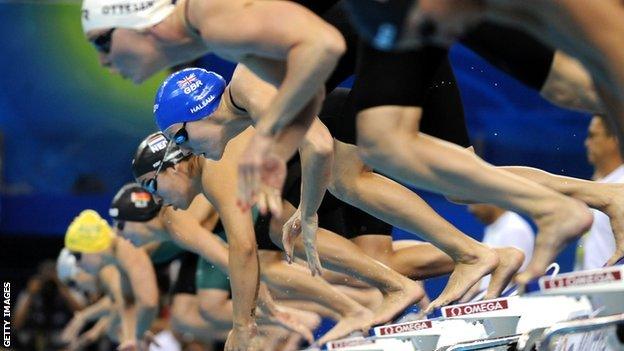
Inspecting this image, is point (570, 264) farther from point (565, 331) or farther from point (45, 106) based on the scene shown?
point (45, 106)

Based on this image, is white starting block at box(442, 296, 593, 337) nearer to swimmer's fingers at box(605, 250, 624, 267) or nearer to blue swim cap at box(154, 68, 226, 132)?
swimmer's fingers at box(605, 250, 624, 267)

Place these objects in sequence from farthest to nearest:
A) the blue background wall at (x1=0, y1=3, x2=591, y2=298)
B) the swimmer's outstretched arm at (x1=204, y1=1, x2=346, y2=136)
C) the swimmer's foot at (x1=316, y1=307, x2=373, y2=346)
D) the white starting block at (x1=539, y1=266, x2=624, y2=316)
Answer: the blue background wall at (x1=0, y1=3, x2=591, y2=298) → the swimmer's foot at (x1=316, y1=307, x2=373, y2=346) → the white starting block at (x1=539, y1=266, x2=624, y2=316) → the swimmer's outstretched arm at (x1=204, y1=1, x2=346, y2=136)

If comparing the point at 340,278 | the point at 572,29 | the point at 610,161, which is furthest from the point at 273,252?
the point at 572,29

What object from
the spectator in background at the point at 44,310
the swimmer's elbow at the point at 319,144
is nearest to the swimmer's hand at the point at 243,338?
the swimmer's elbow at the point at 319,144

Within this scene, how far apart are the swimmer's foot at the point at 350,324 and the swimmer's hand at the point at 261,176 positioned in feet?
8.49

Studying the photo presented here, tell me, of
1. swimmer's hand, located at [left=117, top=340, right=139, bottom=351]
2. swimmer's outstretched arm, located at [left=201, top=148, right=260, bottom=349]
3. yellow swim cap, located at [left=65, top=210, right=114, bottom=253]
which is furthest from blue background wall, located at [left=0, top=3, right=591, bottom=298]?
swimmer's outstretched arm, located at [left=201, top=148, right=260, bottom=349]

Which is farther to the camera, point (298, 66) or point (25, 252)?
point (25, 252)

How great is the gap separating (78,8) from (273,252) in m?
6.41

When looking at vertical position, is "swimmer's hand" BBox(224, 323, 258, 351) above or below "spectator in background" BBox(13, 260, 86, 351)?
above

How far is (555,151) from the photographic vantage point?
895 centimetres

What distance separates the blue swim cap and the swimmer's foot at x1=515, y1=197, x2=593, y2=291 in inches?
71.0

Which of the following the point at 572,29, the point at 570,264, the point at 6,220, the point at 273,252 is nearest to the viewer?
the point at 572,29

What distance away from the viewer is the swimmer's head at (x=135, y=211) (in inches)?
308

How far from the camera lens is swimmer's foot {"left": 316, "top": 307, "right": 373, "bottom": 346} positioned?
5.83 m
